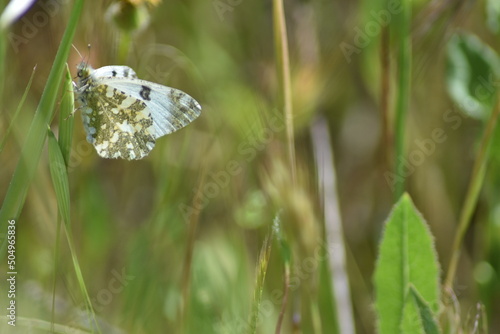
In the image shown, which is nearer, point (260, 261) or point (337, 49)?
point (260, 261)

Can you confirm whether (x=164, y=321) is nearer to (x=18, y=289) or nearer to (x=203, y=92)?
(x=18, y=289)

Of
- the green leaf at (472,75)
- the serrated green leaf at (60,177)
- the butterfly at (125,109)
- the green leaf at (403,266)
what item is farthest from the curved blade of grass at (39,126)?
the green leaf at (472,75)

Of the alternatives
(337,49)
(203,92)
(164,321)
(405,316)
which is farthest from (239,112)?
(405,316)

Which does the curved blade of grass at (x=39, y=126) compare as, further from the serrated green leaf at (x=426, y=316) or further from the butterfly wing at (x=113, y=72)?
the serrated green leaf at (x=426, y=316)

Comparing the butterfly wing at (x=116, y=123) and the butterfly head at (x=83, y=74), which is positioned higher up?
the butterfly head at (x=83, y=74)

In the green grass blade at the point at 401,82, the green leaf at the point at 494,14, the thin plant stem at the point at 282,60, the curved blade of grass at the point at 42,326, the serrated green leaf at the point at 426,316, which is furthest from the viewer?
the green leaf at the point at 494,14

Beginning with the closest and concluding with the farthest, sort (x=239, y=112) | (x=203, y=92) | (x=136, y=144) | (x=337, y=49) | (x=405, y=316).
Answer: (x=405, y=316), (x=136, y=144), (x=203, y=92), (x=239, y=112), (x=337, y=49)

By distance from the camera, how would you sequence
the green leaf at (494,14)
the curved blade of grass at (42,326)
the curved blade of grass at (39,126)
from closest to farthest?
the curved blade of grass at (39,126) → the curved blade of grass at (42,326) → the green leaf at (494,14)
